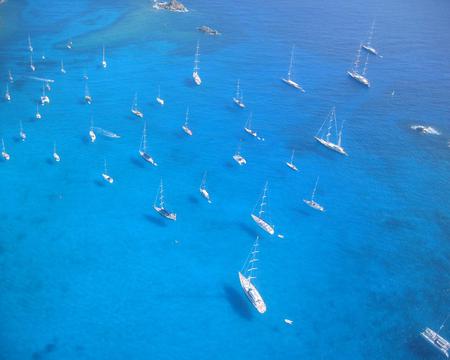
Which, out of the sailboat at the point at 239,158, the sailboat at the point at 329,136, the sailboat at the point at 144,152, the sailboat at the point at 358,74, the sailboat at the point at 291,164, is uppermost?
the sailboat at the point at 358,74

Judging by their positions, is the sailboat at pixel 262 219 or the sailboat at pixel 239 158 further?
the sailboat at pixel 239 158

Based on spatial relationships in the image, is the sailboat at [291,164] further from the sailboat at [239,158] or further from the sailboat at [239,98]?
the sailboat at [239,98]

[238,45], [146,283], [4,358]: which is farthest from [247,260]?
[238,45]

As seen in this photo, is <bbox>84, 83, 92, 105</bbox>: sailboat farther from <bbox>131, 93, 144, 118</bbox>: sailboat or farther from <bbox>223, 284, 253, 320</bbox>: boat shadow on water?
<bbox>223, 284, 253, 320</bbox>: boat shadow on water

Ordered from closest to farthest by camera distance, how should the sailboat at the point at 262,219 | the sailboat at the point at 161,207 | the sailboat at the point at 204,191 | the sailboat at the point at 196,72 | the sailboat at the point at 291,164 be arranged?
the sailboat at the point at 262,219 → the sailboat at the point at 161,207 → the sailboat at the point at 204,191 → the sailboat at the point at 291,164 → the sailboat at the point at 196,72

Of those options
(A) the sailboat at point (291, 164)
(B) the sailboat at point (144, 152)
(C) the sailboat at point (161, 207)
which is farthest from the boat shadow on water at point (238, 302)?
(A) the sailboat at point (291, 164)

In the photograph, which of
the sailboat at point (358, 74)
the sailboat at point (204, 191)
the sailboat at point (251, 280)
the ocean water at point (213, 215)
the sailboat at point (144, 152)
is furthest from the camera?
the sailboat at point (358, 74)
